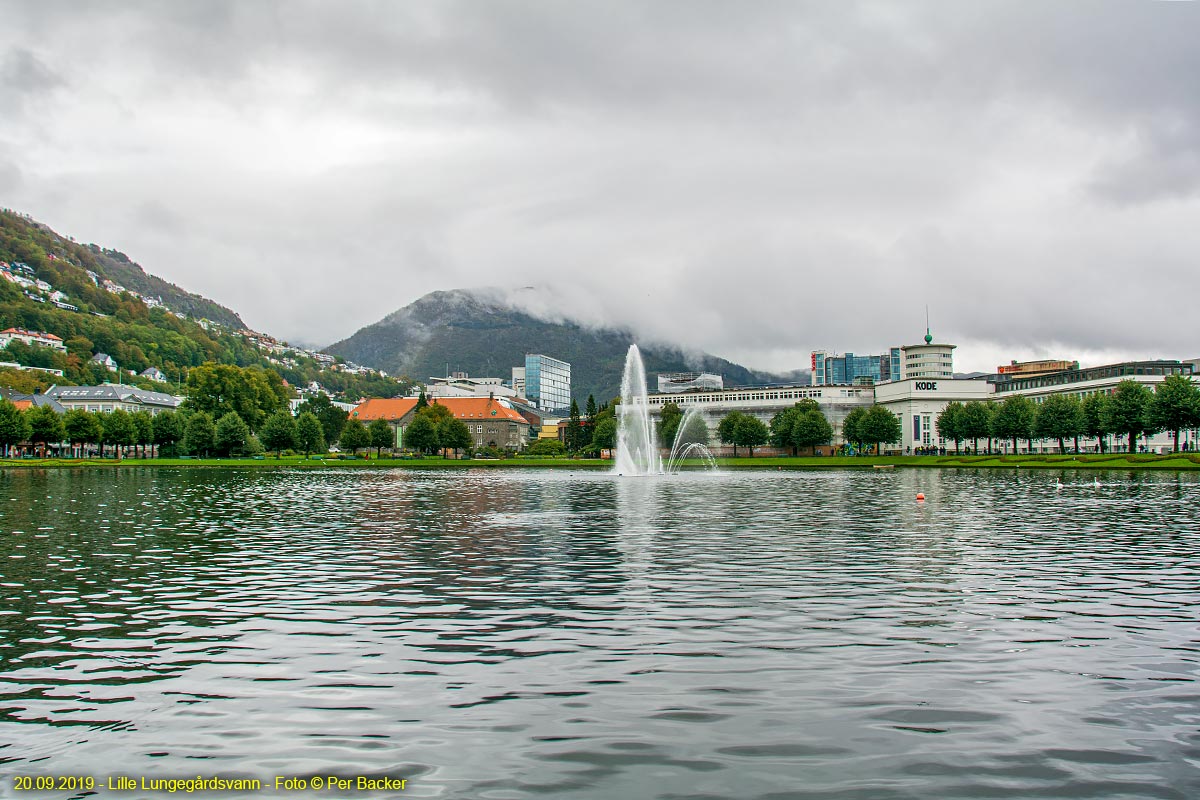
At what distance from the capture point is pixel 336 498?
55.4 meters

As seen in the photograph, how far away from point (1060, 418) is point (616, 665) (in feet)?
452

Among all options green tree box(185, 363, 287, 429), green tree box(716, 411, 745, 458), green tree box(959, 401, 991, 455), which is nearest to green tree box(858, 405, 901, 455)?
green tree box(959, 401, 991, 455)

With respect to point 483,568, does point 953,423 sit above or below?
above

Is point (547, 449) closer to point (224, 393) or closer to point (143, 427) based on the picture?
point (224, 393)

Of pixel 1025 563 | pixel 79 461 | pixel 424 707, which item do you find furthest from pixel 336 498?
pixel 79 461

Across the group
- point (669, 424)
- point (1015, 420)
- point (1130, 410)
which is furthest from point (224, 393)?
point (1130, 410)

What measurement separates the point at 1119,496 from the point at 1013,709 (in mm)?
49082

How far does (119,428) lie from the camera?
14725cm

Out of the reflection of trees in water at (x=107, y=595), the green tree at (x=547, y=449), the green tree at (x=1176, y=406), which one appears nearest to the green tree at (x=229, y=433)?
the green tree at (x=547, y=449)

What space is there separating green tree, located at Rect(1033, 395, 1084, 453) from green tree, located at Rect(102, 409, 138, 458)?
144 metres

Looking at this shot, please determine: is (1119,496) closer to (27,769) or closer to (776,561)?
(776,561)

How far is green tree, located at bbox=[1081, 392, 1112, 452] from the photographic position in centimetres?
12338

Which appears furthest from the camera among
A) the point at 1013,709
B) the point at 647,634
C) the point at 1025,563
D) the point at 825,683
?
the point at 1025,563

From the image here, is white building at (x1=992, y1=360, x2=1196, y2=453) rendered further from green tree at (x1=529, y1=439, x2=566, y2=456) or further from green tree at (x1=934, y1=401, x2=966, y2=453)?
green tree at (x1=529, y1=439, x2=566, y2=456)
